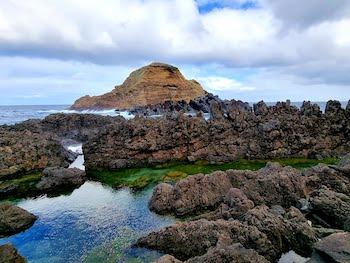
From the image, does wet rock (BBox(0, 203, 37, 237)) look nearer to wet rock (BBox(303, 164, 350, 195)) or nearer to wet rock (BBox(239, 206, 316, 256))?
wet rock (BBox(239, 206, 316, 256))

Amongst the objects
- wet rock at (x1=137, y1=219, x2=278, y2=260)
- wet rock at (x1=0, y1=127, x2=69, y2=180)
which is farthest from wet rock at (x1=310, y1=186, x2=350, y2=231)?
wet rock at (x1=0, y1=127, x2=69, y2=180)

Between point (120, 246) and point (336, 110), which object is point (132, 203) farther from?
point (336, 110)

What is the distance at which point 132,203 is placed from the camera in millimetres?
44969

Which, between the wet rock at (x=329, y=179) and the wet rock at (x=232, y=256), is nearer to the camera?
the wet rock at (x=232, y=256)

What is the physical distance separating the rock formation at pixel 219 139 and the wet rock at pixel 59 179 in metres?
8.68

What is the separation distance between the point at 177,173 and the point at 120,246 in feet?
81.4

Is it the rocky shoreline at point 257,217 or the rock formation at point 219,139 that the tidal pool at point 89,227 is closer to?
the rocky shoreline at point 257,217

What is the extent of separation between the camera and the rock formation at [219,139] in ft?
210

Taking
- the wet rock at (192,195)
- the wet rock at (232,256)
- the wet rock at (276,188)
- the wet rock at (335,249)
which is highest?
the wet rock at (335,249)

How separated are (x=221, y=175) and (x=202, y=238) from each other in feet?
48.5

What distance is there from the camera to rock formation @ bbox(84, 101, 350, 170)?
64.1 meters

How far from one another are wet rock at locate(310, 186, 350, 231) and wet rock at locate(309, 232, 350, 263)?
9.65 meters

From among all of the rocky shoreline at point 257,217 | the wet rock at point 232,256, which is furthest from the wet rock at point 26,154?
the wet rock at point 232,256

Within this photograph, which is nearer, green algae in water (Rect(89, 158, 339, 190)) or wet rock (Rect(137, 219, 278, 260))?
wet rock (Rect(137, 219, 278, 260))
